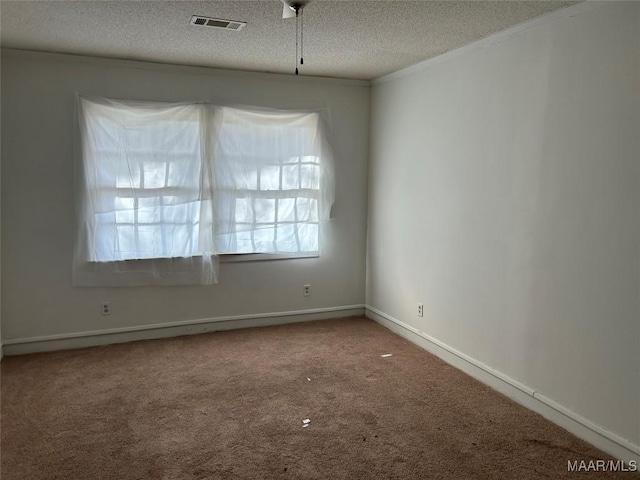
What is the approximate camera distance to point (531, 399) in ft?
10.4

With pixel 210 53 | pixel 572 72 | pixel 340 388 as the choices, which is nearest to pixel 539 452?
pixel 340 388

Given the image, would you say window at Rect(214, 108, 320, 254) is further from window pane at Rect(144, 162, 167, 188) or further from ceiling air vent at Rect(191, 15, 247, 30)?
ceiling air vent at Rect(191, 15, 247, 30)

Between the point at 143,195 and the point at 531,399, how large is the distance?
3303 mm

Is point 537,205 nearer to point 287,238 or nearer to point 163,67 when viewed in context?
point 287,238

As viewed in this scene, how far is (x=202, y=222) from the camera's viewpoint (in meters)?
4.47

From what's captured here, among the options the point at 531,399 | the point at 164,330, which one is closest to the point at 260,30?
the point at 164,330

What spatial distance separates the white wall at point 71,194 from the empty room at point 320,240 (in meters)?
0.02

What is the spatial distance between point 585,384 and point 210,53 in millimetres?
3440

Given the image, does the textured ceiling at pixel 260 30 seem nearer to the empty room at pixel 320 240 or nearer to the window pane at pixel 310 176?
the empty room at pixel 320 240

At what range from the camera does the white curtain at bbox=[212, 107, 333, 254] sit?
4.53 meters

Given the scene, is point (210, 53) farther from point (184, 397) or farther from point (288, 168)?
point (184, 397)

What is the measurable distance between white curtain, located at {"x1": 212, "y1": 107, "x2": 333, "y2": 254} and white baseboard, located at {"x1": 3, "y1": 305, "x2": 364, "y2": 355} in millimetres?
646

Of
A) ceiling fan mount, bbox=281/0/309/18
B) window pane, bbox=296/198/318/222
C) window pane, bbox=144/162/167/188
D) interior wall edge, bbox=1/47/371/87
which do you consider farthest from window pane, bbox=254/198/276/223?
ceiling fan mount, bbox=281/0/309/18

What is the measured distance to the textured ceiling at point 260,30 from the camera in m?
2.85
